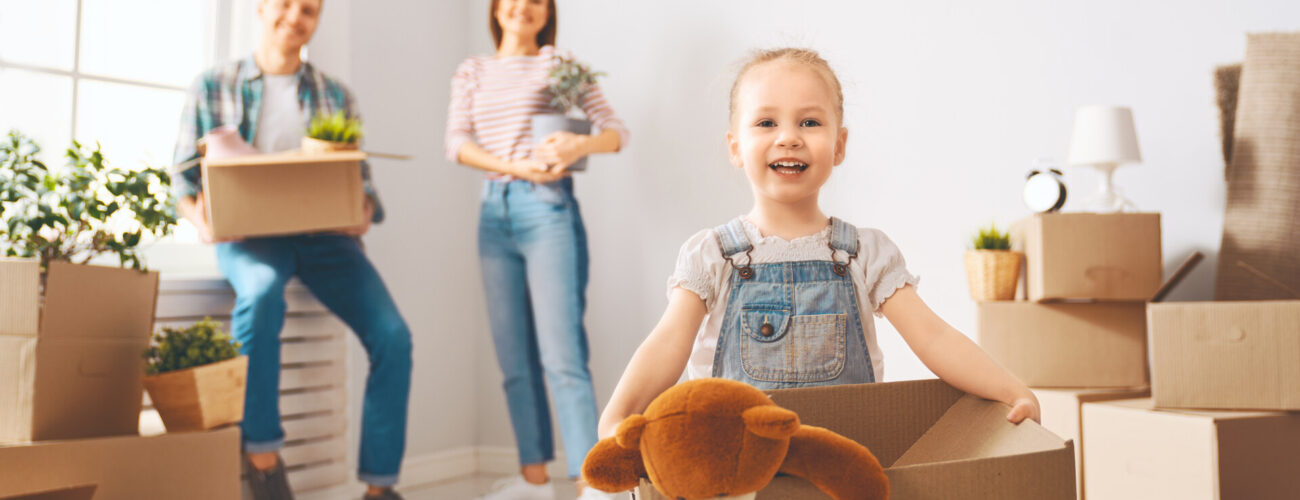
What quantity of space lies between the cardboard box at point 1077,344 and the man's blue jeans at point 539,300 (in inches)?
38.0

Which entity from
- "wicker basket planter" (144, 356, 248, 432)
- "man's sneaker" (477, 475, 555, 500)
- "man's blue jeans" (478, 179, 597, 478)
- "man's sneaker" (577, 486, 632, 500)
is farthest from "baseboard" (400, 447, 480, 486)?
"wicker basket planter" (144, 356, 248, 432)

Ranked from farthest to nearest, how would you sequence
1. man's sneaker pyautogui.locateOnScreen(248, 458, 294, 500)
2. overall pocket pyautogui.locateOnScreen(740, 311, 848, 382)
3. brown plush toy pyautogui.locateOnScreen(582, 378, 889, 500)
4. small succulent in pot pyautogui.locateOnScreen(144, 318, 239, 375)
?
1. man's sneaker pyautogui.locateOnScreen(248, 458, 294, 500)
2. small succulent in pot pyautogui.locateOnScreen(144, 318, 239, 375)
3. overall pocket pyautogui.locateOnScreen(740, 311, 848, 382)
4. brown plush toy pyautogui.locateOnScreen(582, 378, 889, 500)

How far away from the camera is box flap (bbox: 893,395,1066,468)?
674mm

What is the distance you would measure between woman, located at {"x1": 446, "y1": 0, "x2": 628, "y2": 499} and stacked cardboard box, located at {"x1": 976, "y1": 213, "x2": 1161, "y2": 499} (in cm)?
93

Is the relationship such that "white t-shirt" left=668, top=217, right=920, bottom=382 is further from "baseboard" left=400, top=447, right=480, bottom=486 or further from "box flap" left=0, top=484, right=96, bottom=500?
"baseboard" left=400, top=447, right=480, bottom=486

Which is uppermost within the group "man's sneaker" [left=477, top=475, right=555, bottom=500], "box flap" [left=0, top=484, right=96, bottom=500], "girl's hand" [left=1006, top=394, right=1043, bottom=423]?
"girl's hand" [left=1006, top=394, right=1043, bottom=423]

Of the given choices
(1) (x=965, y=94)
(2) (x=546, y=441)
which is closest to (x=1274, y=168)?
(1) (x=965, y=94)

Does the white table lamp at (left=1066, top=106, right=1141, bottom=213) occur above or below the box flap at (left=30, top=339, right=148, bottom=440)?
above

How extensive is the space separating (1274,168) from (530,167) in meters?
1.50

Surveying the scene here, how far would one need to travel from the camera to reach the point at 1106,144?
1.78 m

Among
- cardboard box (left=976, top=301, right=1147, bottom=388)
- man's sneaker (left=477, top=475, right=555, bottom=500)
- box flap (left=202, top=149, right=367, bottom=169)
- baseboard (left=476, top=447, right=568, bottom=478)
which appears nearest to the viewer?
box flap (left=202, top=149, right=367, bottom=169)

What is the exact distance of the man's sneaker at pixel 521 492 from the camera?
2.25m

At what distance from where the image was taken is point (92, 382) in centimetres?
139

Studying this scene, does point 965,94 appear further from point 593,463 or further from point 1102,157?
point 593,463
